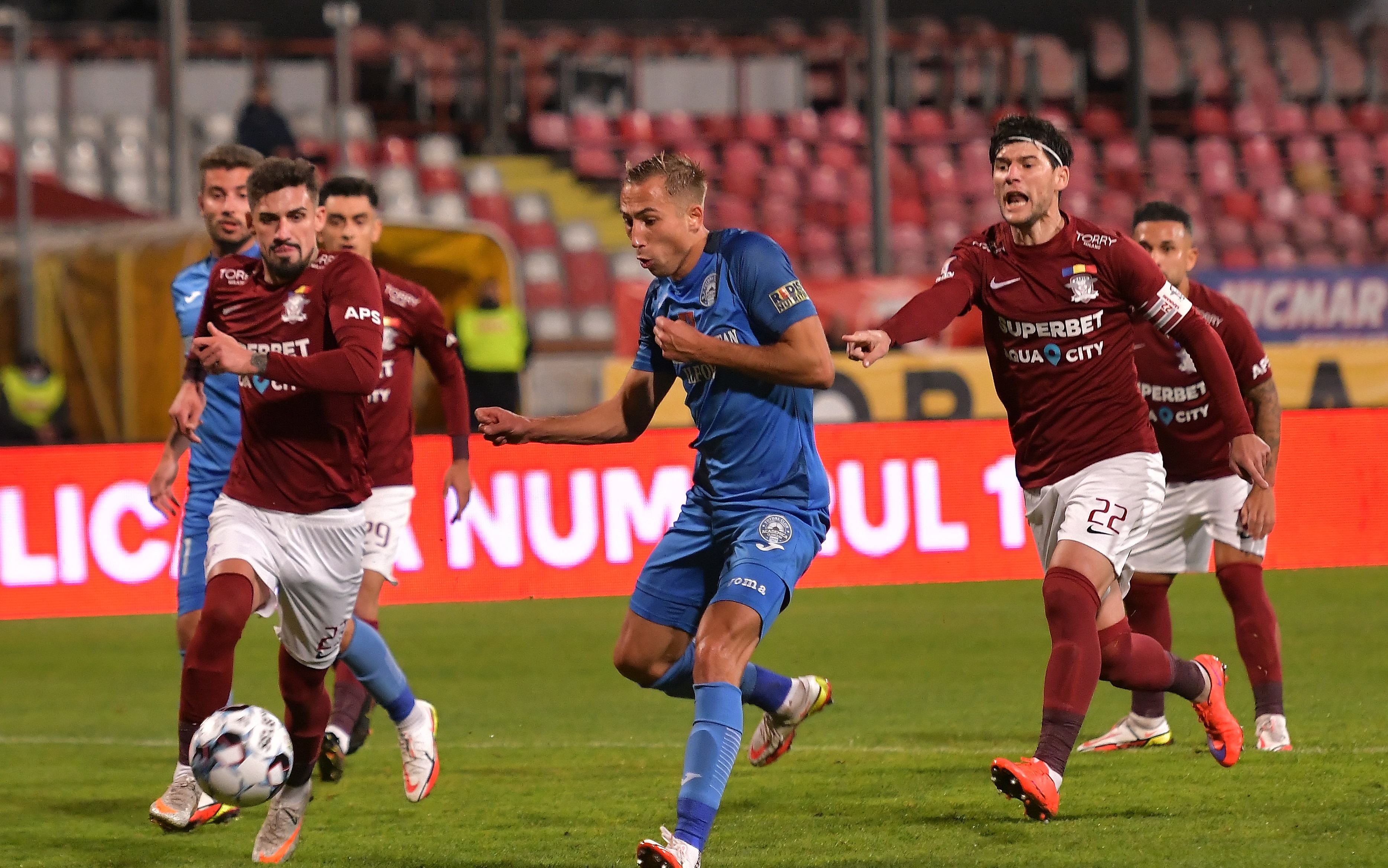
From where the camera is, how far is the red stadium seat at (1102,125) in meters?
26.3

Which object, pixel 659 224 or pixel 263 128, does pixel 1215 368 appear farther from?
pixel 263 128

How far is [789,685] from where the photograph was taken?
6086 millimetres

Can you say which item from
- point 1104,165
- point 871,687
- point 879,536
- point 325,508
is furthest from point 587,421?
point 1104,165

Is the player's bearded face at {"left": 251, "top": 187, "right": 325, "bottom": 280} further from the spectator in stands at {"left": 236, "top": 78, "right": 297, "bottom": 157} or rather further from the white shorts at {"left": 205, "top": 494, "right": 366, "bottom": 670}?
the spectator in stands at {"left": 236, "top": 78, "right": 297, "bottom": 157}

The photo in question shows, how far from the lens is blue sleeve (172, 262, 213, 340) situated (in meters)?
7.11

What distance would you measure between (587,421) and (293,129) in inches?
742

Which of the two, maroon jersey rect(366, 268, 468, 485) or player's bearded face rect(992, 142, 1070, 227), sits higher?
player's bearded face rect(992, 142, 1070, 227)

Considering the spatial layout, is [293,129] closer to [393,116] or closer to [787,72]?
[393,116]

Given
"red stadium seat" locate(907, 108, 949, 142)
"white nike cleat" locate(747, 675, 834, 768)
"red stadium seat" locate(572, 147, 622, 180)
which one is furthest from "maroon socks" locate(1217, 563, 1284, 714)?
"red stadium seat" locate(907, 108, 949, 142)

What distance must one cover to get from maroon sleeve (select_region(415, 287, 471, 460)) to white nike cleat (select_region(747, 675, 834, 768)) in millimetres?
1841

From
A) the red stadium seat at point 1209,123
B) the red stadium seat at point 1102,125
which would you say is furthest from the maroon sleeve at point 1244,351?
the red stadium seat at point 1209,123

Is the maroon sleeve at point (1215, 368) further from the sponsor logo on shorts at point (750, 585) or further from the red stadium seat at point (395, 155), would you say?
the red stadium seat at point (395, 155)

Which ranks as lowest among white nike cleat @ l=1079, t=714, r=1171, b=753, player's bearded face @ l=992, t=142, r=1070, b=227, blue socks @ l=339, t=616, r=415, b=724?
white nike cleat @ l=1079, t=714, r=1171, b=753

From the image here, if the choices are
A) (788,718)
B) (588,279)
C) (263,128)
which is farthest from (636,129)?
(788,718)
